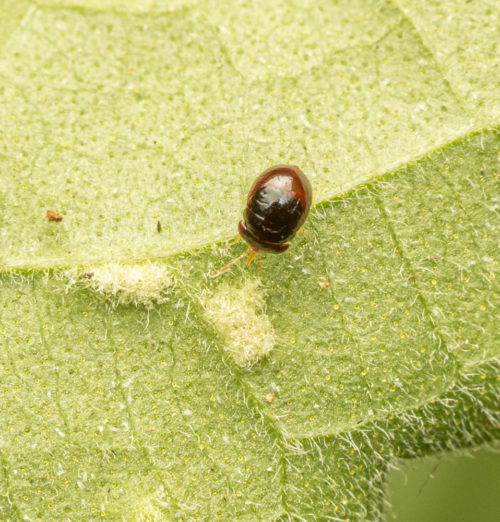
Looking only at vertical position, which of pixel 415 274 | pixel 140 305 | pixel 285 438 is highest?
pixel 415 274

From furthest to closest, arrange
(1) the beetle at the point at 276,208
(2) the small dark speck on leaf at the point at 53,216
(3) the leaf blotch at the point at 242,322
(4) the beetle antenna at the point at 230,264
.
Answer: (2) the small dark speck on leaf at the point at 53,216
(4) the beetle antenna at the point at 230,264
(3) the leaf blotch at the point at 242,322
(1) the beetle at the point at 276,208

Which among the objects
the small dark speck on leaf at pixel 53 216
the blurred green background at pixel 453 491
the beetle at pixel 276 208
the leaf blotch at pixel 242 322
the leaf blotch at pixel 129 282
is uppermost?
the beetle at pixel 276 208

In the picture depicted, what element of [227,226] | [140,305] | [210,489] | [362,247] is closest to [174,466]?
[210,489]

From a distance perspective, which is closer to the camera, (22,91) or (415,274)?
(415,274)

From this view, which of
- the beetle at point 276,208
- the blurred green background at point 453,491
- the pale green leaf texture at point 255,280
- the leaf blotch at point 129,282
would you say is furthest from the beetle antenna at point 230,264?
the blurred green background at point 453,491

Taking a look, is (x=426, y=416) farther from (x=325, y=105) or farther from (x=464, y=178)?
(x=325, y=105)

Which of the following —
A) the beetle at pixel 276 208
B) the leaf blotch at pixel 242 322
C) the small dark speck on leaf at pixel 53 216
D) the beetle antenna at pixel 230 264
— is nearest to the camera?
the beetle at pixel 276 208

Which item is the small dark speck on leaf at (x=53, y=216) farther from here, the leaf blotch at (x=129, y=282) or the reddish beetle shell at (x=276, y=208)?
the reddish beetle shell at (x=276, y=208)

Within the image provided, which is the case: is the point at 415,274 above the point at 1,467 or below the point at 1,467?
above
